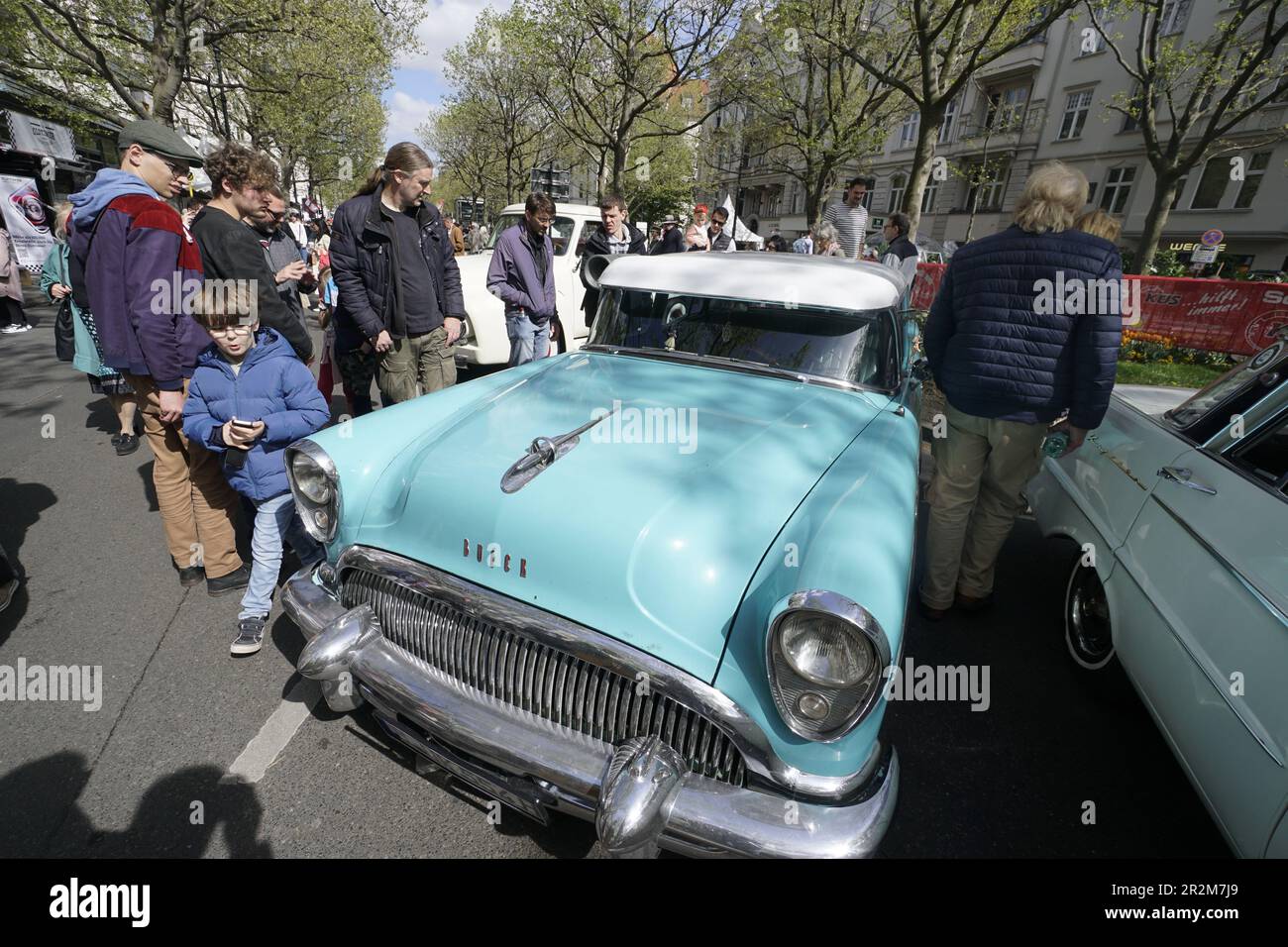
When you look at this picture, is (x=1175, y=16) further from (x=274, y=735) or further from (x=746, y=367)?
(x=274, y=735)

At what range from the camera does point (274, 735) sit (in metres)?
2.38

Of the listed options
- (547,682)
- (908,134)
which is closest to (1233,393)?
(547,682)

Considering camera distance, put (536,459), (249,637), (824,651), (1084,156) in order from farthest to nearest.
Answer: (1084,156) → (249,637) → (536,459) → (824,651)

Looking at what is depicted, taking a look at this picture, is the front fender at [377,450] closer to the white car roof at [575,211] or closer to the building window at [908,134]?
the white car roof at [575,211]

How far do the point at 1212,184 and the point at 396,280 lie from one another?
29.9 meters

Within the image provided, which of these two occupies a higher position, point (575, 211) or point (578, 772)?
point (575, 211)

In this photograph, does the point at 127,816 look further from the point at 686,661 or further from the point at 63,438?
the point at 63,438

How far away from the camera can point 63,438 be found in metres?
5.28

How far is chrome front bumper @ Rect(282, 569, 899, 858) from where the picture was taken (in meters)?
1.46

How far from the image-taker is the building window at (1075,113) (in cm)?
2538

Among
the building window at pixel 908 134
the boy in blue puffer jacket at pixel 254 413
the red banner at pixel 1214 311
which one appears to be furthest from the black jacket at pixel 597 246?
the building window at pixel 908 134

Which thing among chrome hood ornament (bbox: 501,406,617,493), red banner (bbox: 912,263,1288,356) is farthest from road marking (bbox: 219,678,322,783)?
red banner (bbox: 912,263,1288,356)

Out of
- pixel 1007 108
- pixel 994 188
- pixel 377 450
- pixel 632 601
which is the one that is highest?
pixel 1007 108

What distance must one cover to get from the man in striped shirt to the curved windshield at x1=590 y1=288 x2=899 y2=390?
5.74m
